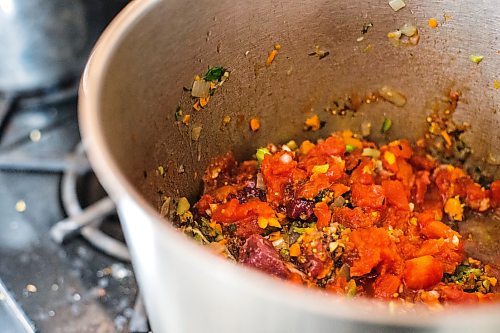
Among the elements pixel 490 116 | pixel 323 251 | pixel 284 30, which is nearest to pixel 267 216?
pixel 323 251

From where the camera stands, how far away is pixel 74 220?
3.57 feet

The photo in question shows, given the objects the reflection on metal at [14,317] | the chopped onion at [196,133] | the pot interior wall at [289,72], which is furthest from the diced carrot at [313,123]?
the reflection on metal at [14,317]

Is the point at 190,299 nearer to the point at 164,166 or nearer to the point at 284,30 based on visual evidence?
the point at 164,166

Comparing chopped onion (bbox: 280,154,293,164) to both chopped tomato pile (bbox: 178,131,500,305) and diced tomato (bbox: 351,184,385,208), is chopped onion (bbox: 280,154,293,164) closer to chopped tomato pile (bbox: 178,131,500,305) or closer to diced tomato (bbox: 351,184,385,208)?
chopped tomato pile (bbox: 178,131,500,305)


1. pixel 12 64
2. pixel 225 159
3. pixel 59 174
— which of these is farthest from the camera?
pixel 12 64

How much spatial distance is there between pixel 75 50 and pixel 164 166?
57 centimetres

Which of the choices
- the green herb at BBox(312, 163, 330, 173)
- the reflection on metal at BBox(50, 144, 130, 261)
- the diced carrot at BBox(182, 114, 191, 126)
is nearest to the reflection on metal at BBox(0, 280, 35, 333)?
the reflection on metal at BBox(50, 144, 130, 261)

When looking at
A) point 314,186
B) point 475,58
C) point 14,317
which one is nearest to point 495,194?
point 475,58

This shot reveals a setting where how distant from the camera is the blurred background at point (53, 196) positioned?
1.00 m

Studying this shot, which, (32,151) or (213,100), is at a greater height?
(213,100)

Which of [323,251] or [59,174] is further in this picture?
[59,174]

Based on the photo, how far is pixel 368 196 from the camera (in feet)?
3.13

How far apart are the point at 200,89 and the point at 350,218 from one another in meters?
0.30

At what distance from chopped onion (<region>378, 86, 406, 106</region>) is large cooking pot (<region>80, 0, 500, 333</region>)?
1cm
